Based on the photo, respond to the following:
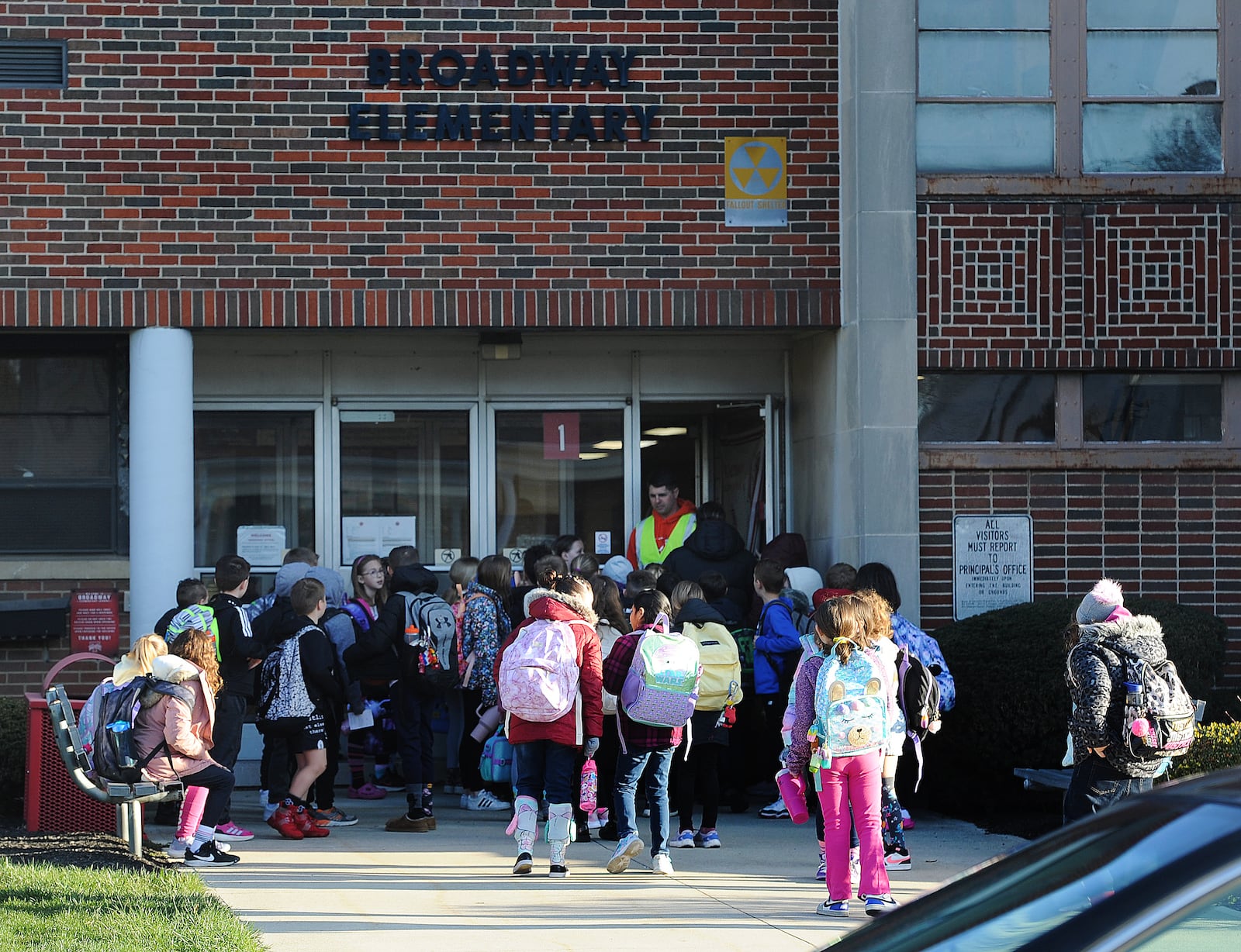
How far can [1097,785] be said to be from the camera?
7652 mm

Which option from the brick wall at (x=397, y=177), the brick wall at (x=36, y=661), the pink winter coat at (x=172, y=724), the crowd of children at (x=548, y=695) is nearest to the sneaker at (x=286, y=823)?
the crowd of children at (x=548, y=695)

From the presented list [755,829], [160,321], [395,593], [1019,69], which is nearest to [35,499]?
[160,321]

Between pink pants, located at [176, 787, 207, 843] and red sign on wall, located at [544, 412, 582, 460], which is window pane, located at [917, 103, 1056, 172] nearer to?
red sign on wall, located at [544, 412, 582, 460]

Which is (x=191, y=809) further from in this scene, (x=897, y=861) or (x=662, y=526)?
(x=662, y=526)

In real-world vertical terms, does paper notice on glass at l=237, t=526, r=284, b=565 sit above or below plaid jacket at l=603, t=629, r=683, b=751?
above

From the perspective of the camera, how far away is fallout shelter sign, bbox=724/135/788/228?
1205cm

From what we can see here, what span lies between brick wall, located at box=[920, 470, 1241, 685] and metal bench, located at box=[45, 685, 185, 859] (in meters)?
5.79

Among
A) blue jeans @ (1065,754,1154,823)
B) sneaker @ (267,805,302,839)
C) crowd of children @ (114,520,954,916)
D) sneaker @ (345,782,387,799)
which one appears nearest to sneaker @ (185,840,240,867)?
crowd of children @ (114,520,954,916)

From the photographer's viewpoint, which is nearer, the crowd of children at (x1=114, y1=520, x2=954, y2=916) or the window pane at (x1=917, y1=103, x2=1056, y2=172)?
the crowd of children at (x1=114, y1=520, x2=954, y2=916)

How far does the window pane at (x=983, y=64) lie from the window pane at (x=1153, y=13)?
1.68 ft

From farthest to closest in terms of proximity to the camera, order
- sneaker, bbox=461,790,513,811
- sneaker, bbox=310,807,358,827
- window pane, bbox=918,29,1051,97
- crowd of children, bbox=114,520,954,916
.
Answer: window pane, bbox=918,29,1051,97, sneaker, bbox=461,790,513,811, sneaker, bbox=310,807,358,827, crowd of children, bbox=114,520,954,916

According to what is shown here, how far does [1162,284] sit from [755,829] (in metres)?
5.12

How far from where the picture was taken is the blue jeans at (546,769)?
8469 mm

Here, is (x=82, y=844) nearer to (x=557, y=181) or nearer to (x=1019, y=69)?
(x=557, y=181)
